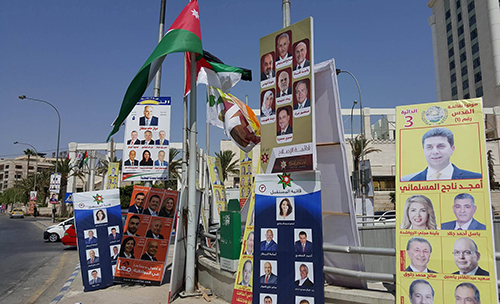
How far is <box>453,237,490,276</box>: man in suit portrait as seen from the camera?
4102 millimetres

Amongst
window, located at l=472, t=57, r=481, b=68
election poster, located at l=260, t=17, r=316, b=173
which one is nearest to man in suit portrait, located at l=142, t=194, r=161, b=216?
election poster, located at l=260, t=17, r=316, b=173

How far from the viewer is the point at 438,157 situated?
4.58m

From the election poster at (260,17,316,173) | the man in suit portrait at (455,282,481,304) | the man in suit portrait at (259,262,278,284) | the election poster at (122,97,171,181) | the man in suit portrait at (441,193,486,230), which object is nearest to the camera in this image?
the man in suit portrait at (455,282,481,304)

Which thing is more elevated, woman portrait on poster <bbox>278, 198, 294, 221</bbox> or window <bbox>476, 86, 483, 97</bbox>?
window <bbox>476, 86, 483, 97</bbox>

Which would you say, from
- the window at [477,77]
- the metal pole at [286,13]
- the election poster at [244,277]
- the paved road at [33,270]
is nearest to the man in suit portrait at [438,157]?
the election poster at [244,277]

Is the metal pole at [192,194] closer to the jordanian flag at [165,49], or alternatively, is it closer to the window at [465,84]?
the jordanian flag at [165,49]

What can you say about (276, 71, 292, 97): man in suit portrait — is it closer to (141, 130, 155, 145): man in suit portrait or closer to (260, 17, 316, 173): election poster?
(260, 17, 316, 173): election poster

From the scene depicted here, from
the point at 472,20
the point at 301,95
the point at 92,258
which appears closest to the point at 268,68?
the point at 301,95

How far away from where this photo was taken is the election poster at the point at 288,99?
571cm

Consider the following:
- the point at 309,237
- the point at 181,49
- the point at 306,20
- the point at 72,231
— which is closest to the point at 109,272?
the point at 181,49

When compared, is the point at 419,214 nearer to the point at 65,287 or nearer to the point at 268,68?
the point at 268,68

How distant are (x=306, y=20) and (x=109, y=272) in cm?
740

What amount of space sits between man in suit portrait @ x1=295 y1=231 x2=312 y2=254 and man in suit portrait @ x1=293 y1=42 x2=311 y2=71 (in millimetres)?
2493

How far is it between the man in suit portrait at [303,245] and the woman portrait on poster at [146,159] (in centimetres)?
613
